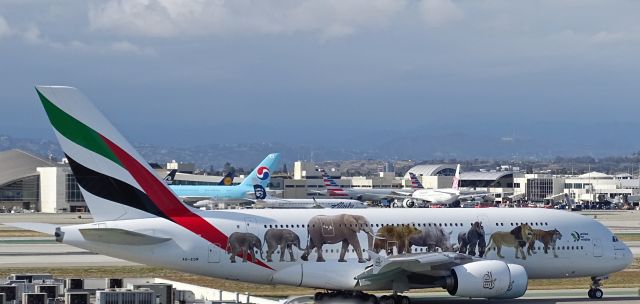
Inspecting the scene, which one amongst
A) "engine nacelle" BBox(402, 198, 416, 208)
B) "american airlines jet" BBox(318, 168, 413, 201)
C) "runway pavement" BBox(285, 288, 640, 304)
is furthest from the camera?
"american airlines jet" BBox(318, 168, 413, 201)

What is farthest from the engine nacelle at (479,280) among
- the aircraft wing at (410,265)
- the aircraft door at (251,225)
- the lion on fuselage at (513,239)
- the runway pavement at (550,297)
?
the aircraft door at (251,225)

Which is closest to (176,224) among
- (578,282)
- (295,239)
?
(295,239)

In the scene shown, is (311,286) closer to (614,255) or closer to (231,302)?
(231,302)

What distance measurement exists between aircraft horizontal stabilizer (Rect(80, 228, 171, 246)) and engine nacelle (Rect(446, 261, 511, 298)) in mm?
9703

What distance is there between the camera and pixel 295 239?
40312mm

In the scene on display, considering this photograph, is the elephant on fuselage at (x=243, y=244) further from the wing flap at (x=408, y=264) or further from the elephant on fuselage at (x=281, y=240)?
the wing flap at (x=408, y=264)

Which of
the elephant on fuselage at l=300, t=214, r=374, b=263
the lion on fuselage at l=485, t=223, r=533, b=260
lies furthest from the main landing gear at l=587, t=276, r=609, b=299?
the elephant on fuselage at l=300, t=214, r=374, b=263

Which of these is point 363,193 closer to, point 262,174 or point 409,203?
point 409,203

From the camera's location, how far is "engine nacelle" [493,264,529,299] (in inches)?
1585

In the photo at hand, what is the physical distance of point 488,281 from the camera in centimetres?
3978

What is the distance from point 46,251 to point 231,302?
34.5 meters

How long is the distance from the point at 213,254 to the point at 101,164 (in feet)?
15.6

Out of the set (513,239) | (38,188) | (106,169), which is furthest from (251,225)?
(38,188)

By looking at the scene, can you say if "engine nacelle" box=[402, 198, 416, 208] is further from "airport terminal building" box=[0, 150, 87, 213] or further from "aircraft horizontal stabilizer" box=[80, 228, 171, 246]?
"aircraft horizontal stabilizer" box=[80, 228, 171, 246]
